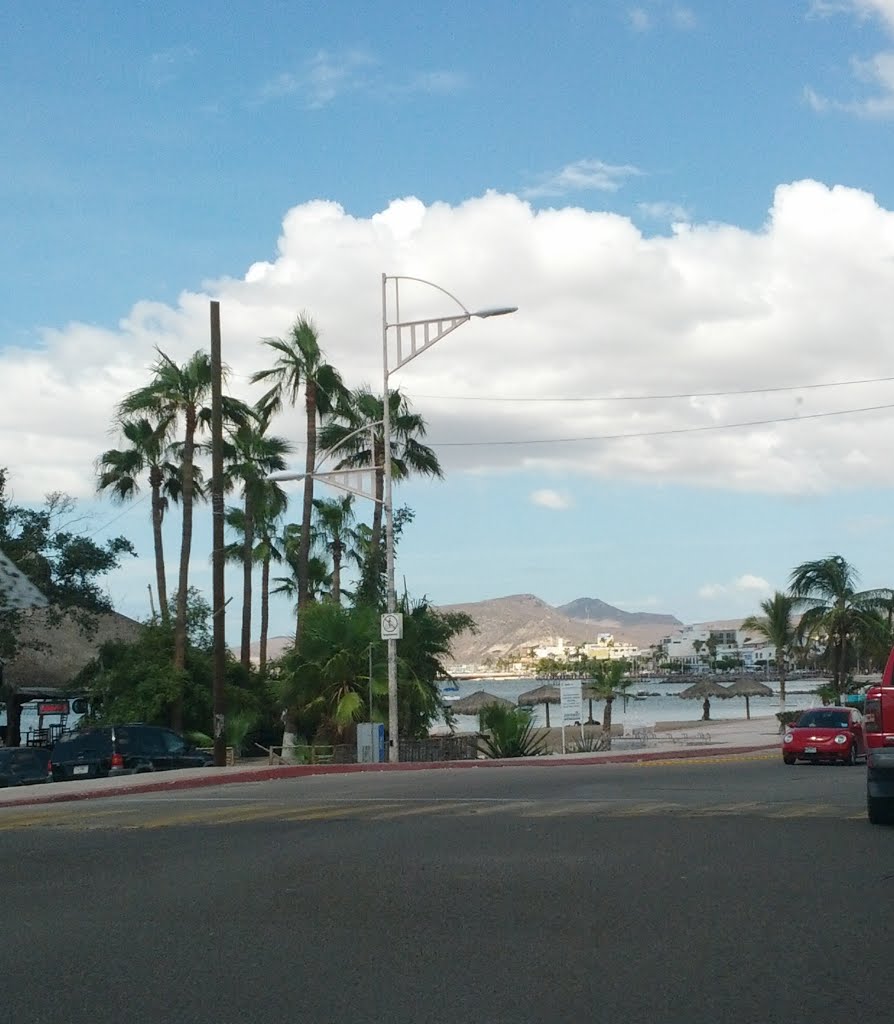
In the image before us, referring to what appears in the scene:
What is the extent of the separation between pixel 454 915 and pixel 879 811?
7.77 metres

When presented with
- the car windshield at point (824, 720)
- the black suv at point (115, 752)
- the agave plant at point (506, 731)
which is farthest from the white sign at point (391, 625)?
the car windshield at point (824, 720)

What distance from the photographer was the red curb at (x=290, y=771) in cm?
2331

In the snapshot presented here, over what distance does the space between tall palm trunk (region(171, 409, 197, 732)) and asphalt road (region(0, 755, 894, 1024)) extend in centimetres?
2895

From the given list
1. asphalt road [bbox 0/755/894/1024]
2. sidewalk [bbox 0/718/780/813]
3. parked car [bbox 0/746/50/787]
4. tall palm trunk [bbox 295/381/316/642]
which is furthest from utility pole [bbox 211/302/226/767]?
asphalt road [bbox 0/755/894/1024]

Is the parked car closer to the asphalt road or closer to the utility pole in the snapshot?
the utility pole

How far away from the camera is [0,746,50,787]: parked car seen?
32094 millimetres

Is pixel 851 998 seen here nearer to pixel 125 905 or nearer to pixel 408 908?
pixel 408 908

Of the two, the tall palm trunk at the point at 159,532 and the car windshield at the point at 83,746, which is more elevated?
the tall palm trunk at the point at 159,532

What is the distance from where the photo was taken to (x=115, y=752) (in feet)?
98.0

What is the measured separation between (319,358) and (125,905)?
38.7 metres

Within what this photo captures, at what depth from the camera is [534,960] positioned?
25.8ft

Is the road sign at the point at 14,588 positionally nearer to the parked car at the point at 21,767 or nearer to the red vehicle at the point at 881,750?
the parked car at the point at 21,767

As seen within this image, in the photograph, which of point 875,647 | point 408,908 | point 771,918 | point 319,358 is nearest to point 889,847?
point 771,918

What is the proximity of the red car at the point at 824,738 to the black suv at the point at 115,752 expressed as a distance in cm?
1404
